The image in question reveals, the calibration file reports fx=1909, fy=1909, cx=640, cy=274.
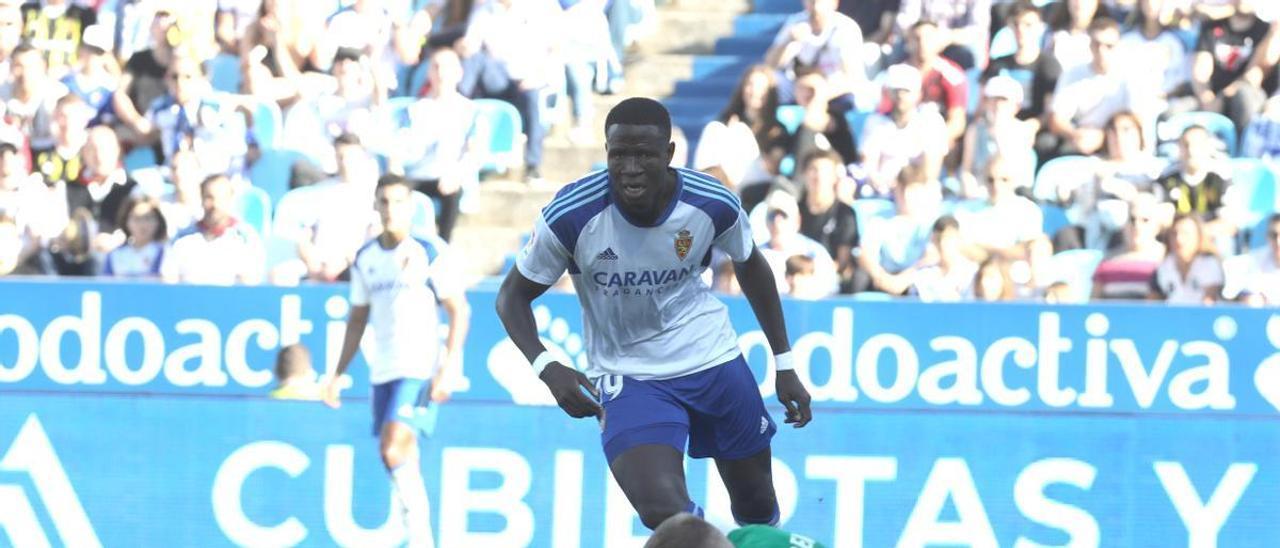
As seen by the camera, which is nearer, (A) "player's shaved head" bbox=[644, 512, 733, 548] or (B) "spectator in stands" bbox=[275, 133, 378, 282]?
(A) "player's shaved head" bbox=[644, 512, 733, 548]

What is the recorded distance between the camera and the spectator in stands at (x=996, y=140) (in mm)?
10305

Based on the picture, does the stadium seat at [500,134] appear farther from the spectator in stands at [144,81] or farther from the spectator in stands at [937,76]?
the spectator in stands at [937,76]

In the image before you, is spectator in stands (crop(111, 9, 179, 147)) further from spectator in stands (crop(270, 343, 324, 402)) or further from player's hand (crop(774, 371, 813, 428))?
player's hand (crop(774, 371, 813, 428))

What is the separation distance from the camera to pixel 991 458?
825cm

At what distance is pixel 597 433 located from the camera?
8.32 m

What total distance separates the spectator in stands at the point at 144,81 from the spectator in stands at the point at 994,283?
505 centimetres

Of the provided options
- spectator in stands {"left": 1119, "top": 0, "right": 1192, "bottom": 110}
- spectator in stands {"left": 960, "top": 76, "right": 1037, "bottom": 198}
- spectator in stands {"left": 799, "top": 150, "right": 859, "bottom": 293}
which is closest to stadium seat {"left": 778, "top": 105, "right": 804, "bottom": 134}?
spectator in stands {"left": 799, "top": 150, "right": 859, "bottom": 293}

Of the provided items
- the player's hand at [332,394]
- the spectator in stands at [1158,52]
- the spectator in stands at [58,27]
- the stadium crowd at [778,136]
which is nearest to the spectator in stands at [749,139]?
the stadium crowd at [778,136]

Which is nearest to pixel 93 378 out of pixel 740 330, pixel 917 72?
pixel 740 330

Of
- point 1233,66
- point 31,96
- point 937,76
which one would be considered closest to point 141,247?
point 31,96

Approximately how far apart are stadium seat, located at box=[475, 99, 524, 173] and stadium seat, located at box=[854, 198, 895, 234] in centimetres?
217

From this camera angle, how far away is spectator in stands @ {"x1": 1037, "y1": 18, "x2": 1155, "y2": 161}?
10445mm

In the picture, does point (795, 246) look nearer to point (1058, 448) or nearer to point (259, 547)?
point (1058, 448)

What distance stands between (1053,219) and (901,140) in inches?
37.2
